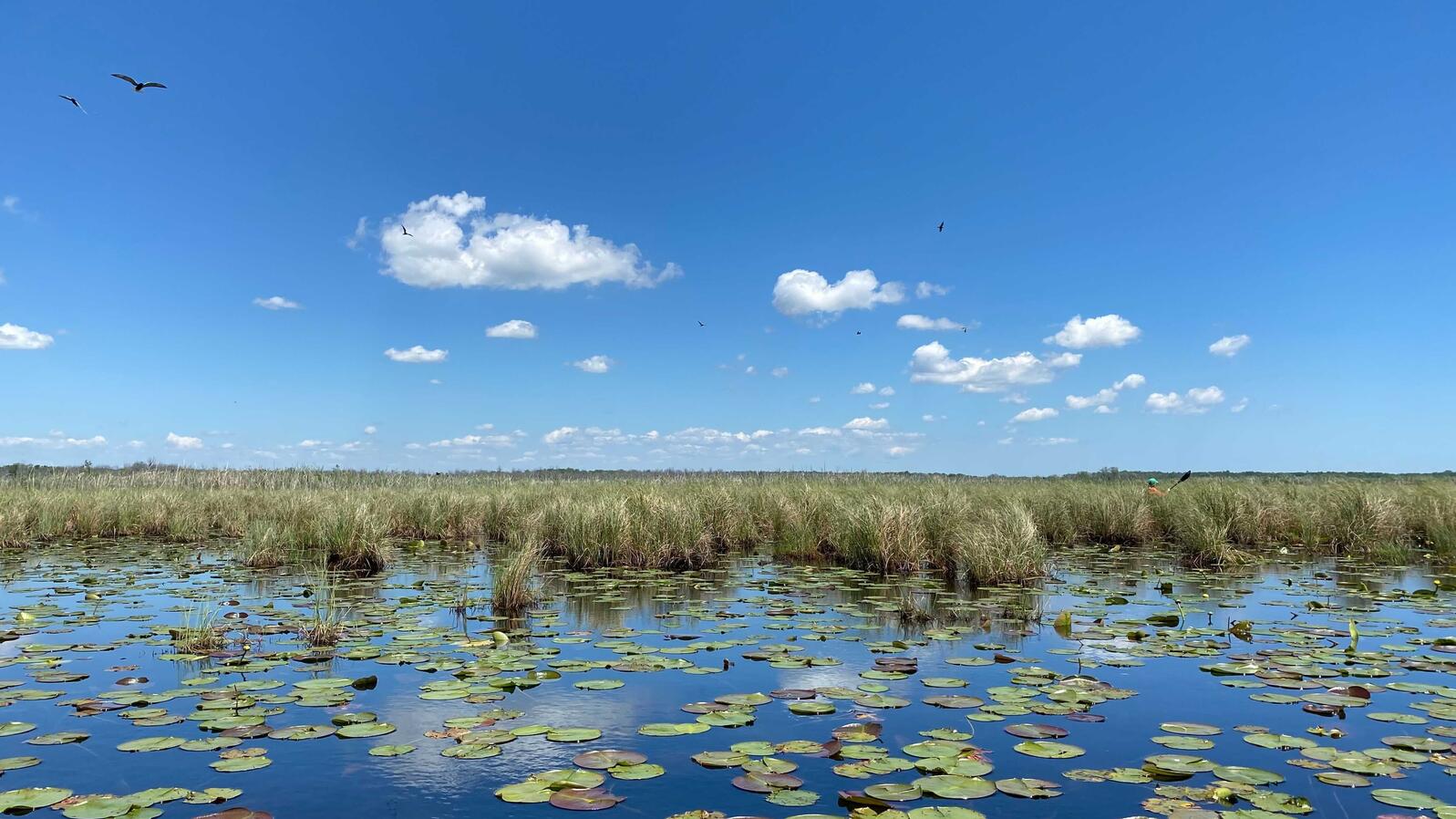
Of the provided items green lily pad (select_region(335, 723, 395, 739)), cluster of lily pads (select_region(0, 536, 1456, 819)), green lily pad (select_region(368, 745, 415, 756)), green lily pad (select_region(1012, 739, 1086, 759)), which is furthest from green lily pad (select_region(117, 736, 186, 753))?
green lily pad (select_region(1012, 739, 1086, 759))

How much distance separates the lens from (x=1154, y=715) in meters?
4.67

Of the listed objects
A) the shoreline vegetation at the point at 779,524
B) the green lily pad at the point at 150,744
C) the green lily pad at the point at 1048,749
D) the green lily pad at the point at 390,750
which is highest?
the shoreline vegetation at the point at 779,524

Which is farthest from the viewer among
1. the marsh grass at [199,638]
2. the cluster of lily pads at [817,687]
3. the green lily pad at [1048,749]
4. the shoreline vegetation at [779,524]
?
the shoreline vegetation at [779,524]

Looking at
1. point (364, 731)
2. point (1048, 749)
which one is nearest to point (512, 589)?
point (364, 731)

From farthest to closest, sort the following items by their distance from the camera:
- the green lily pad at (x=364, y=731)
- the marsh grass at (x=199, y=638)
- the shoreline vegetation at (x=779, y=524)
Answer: the shoreline vegetation at (x=779, y=524) < the marsh grass at (x=199, y=638) < the green lily pad at (x=364, y=731)

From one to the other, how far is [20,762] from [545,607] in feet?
15.4

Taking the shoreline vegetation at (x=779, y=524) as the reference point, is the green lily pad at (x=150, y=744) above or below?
below

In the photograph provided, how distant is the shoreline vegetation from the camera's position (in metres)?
11.2

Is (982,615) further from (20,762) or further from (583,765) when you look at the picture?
(20,762)

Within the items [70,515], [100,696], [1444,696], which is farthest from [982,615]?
[70,515]

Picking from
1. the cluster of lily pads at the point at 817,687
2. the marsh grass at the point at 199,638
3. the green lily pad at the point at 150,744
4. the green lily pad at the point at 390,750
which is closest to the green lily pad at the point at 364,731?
the cluster of lily pads at the point at 817,687

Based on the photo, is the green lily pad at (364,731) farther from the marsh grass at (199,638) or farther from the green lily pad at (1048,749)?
the green lily pad at (1048,749)

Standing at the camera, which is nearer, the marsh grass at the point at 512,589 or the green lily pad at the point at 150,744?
the green lily pad at the point at 150,744

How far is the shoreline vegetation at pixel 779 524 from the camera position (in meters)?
11.2
